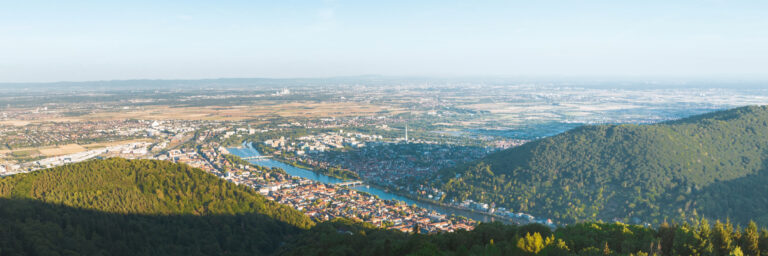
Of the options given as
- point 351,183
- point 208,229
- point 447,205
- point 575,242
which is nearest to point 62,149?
point 351,183

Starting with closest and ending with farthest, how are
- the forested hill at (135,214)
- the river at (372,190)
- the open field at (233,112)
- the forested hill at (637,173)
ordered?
the forested hill at (135,214) < the forested hill at (637,173) < the river at (372,190) < the open field at (233,112)

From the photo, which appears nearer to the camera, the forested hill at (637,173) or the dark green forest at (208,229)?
the dark green forest at (208,229)

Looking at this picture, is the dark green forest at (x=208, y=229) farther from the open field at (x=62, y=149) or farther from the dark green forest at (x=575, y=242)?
the open field at (x=62, y=149)

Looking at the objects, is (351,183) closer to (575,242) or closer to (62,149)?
(575,242)

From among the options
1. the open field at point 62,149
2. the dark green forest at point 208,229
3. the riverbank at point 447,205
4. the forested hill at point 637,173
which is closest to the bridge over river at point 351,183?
the riverbank at point 447,205

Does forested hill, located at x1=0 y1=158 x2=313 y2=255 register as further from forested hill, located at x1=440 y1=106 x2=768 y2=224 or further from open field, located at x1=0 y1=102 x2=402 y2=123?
open field, located at x1=0 y1=102 x2=402 y2=123
